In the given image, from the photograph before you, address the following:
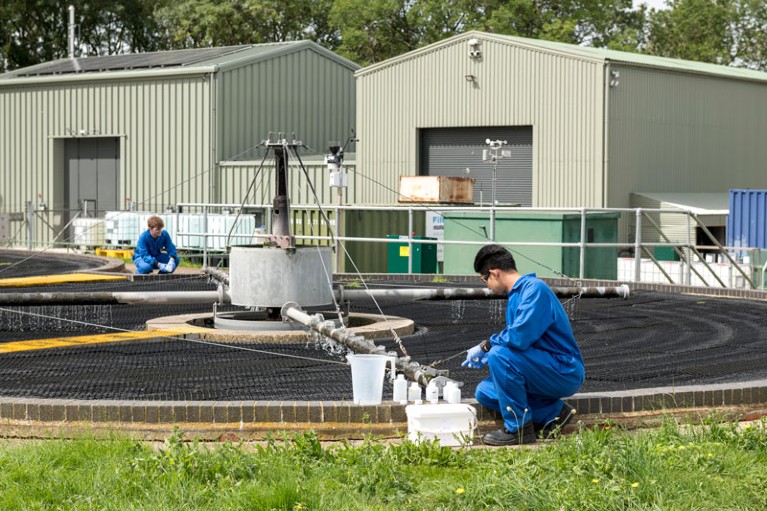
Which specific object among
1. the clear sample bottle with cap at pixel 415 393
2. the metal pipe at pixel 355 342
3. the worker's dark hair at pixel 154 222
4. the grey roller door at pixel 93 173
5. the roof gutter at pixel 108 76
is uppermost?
the roof gutter at pixel 108 76

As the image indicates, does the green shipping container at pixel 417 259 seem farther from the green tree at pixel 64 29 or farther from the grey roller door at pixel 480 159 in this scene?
the green tree at pixel 64 29

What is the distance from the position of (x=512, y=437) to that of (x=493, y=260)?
1.16 metres

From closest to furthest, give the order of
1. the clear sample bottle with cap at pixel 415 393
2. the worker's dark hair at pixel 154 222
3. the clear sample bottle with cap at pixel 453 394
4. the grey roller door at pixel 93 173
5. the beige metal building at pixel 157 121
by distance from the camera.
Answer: the clear sample bottle with cap at pixel 453 394 → the clear sample bottle with cap at pixel 415 393 → the worker's dark hair at pixel 154 222 → the beige metal building at pixel 157 121 → the grey roller door at pixel 93 173

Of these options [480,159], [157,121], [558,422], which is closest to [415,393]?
[558,422]

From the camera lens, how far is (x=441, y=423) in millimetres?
8031

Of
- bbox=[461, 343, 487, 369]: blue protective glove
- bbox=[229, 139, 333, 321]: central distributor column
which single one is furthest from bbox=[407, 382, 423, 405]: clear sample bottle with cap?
bbox=[229, 139, 333, 321]: central distributor column

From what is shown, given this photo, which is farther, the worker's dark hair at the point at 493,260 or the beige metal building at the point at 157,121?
the beige metal building at the point at 157,121

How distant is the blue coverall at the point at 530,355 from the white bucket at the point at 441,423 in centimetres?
29

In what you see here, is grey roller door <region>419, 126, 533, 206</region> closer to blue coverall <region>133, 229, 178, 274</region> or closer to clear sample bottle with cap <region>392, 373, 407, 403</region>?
blue coverall <region>133, 229, 178, 274</region>

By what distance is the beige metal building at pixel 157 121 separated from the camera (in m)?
39.5

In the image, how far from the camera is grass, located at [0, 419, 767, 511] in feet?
21.0

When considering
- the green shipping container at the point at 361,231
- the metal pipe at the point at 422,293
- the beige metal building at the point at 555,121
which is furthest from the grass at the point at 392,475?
the beige metal building at the point at 555,121

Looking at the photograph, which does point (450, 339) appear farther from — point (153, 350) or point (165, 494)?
point (165, 494)

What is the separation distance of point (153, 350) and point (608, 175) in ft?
79.5
